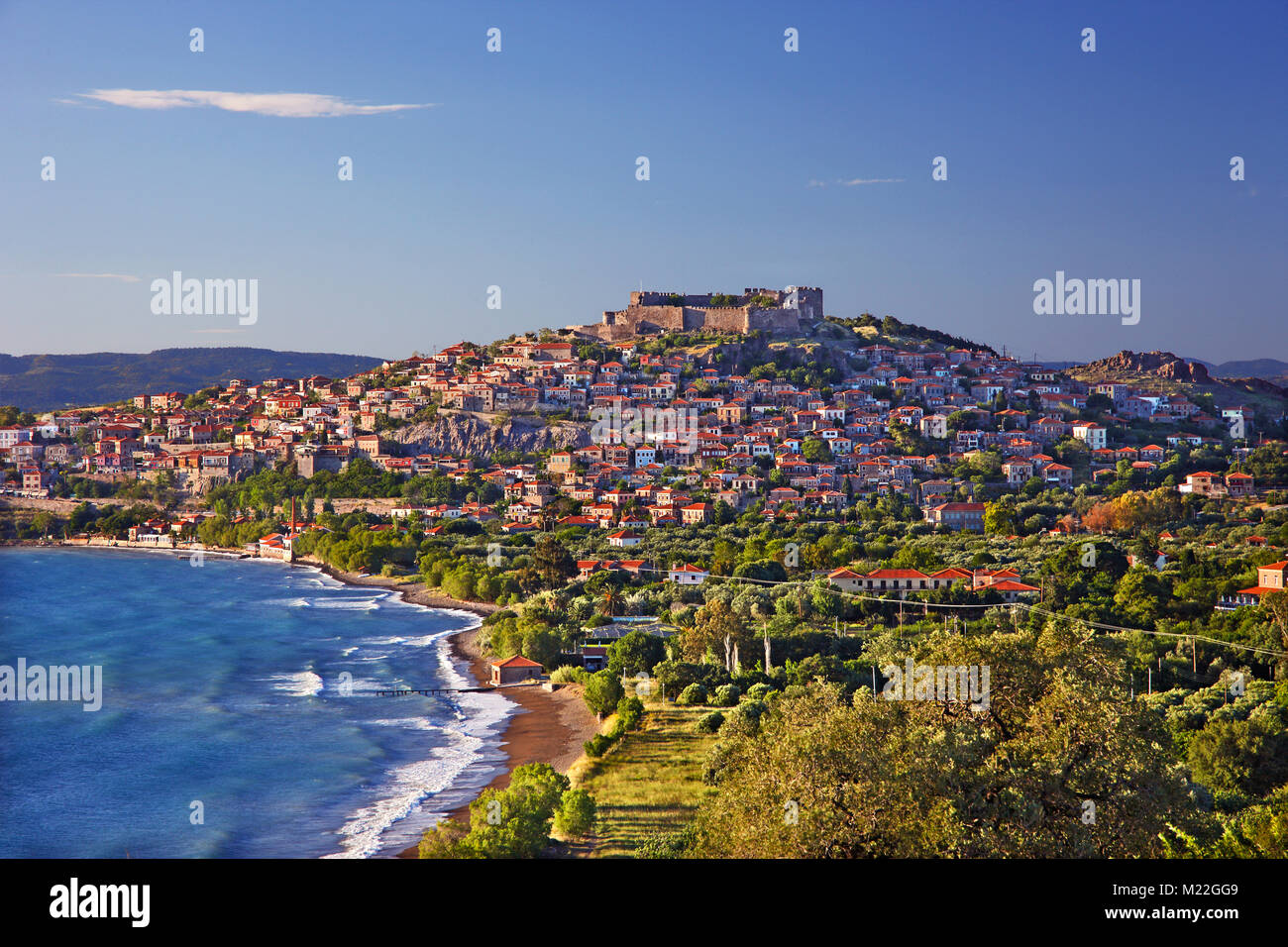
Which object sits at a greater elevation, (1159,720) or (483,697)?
(1159,720)

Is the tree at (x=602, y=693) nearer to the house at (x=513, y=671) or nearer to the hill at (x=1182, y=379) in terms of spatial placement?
the house at (x=513, y=671)

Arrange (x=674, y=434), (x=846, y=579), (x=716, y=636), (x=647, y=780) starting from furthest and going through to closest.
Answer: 1. (x=674, y=434)
2. (x=846, y=579)
3. (x=716, y=636)
4. (x=647, y=780)

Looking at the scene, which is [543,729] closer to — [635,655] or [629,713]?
[629,713]

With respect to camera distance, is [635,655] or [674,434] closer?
[635,655]

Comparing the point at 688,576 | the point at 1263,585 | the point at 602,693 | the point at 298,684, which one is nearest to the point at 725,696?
the point at 602,693
